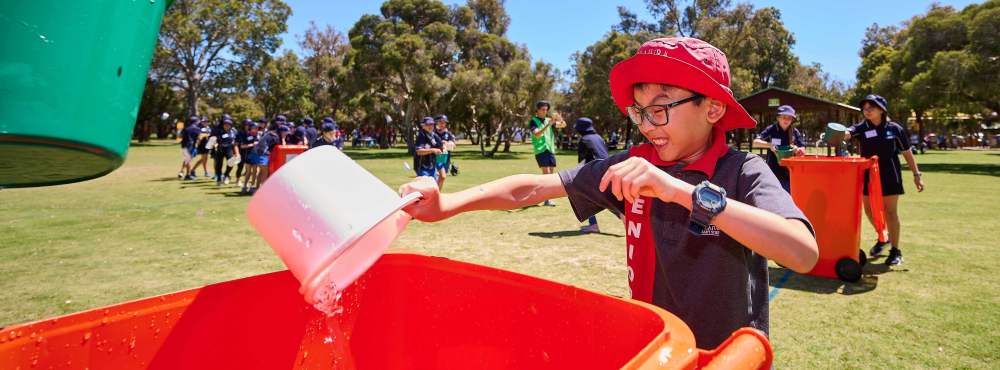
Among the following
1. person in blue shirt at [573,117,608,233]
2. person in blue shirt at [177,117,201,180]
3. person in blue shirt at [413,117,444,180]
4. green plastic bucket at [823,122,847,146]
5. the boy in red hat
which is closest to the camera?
the boy in red hat

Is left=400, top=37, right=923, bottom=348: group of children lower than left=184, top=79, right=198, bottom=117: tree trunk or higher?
lower

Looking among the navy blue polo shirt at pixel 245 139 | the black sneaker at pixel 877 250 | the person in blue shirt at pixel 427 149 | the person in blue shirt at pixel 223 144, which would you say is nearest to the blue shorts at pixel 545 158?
the person in blue shirt at pixel 427 149

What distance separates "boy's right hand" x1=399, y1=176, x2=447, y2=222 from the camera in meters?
1.71

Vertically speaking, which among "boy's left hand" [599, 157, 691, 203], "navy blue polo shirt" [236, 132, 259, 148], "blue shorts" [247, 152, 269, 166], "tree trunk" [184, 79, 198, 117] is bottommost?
"blue shorts" [247, 152, 269, 166]

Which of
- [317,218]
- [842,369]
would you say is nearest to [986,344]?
[842,369]

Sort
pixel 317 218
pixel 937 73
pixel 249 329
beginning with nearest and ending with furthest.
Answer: pixel 317 218 < pixel 249 329 < pixel 937 73

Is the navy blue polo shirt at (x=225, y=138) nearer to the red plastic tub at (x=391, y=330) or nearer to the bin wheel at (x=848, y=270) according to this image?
the bin wheel at (x=848, y=270)

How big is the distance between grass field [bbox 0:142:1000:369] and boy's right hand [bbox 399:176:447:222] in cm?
267

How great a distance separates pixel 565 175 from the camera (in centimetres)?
218

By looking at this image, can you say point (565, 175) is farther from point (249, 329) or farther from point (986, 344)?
point (986, 344)

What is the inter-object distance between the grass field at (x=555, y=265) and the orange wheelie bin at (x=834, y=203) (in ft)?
0.65

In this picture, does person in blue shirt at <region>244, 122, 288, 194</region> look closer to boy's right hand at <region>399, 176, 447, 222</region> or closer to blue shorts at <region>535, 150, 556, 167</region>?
blue shorts at <region>535, 150, 556, 167</region>

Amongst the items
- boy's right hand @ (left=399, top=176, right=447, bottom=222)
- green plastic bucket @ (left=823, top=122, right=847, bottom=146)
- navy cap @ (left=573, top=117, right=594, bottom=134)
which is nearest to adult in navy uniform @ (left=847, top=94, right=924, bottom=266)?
green plastic bucket @ (left=823, top=122, right=847, bottom=146)

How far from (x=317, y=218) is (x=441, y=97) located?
31.8 metres
